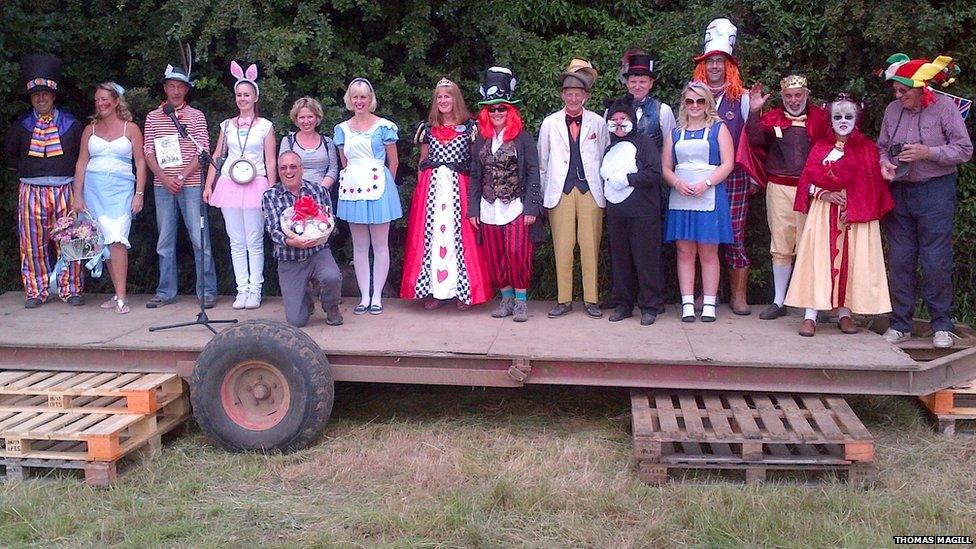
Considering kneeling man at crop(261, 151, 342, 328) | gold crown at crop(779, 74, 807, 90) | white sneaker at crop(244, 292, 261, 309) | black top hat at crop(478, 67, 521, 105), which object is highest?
black top hat at crop(478, 67, 521, 105)

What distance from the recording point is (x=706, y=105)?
249 inches

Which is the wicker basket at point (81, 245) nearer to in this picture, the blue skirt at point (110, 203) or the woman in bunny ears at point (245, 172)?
→ the blue skirt at point (110, 203)

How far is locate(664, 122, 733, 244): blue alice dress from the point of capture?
20.9 feet

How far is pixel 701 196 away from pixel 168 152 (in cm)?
395

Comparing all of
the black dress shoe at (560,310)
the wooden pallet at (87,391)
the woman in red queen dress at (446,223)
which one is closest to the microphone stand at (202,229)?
the wooden pallet at (87,391)

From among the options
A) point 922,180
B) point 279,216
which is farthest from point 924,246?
point 279,216

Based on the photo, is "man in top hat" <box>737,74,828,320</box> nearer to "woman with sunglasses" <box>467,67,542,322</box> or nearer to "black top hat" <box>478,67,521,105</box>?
"woman with sunglasses" <box>467,67,542,322</box>

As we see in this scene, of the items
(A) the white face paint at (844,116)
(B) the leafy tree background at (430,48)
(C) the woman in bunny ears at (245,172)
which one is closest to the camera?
(A) the white face paint at (844,116)

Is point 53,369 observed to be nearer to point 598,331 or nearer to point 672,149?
point 598,331

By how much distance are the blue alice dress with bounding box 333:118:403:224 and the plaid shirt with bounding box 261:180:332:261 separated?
338 mm

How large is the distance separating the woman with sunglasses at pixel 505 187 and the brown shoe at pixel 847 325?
6.79 ft

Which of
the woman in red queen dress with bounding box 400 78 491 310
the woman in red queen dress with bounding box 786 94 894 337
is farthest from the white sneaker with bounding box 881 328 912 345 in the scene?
the woman in red queen dress with bounding box 400 78 491 310

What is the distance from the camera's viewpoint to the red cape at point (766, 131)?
6383 mm

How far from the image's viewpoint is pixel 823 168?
6117 mm
